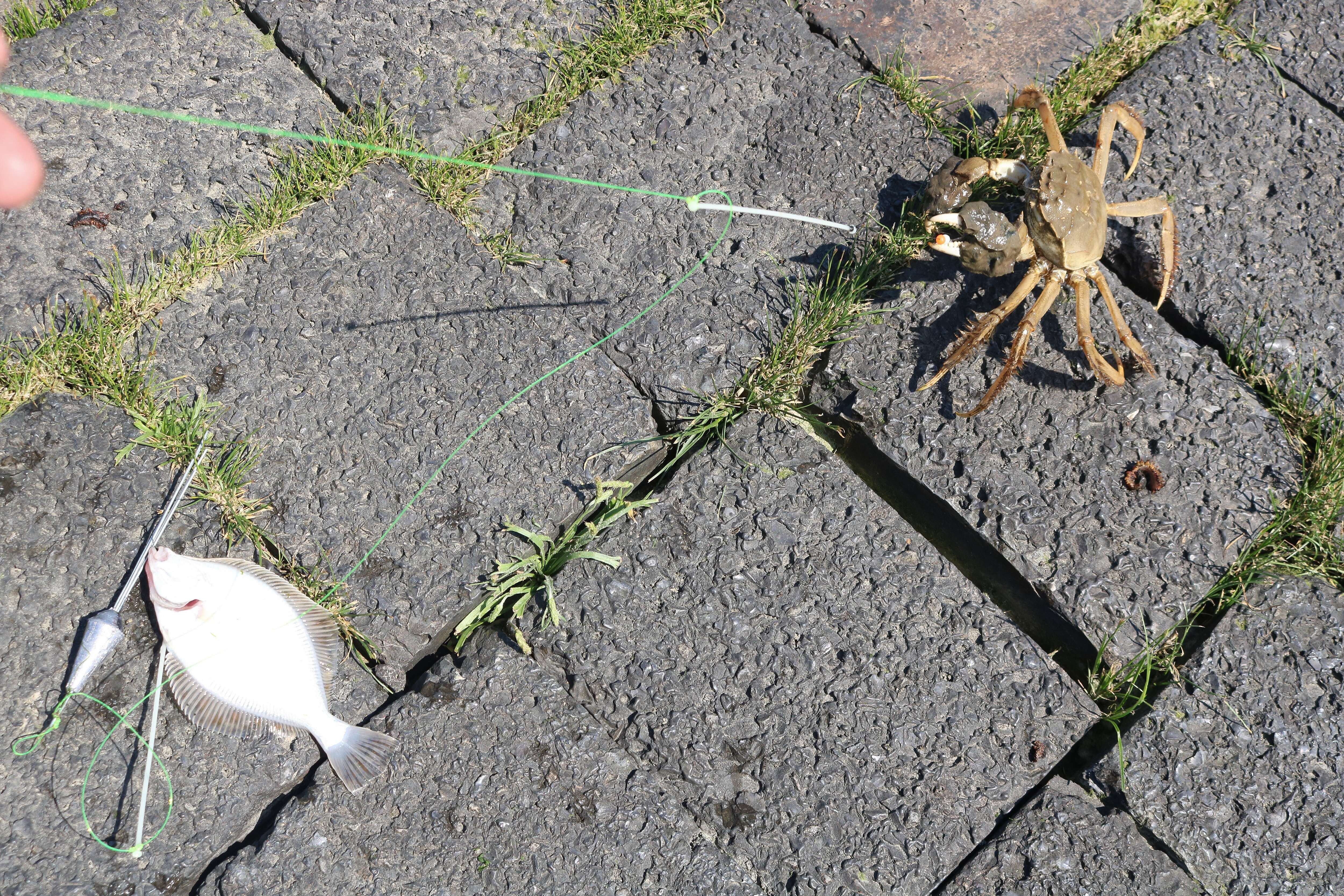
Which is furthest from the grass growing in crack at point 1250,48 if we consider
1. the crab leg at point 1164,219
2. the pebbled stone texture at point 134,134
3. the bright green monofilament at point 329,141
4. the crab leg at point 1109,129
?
the pebbled stone texture at point 134,134

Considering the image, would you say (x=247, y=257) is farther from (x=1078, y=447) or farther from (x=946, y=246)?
(x=1078, y=447)

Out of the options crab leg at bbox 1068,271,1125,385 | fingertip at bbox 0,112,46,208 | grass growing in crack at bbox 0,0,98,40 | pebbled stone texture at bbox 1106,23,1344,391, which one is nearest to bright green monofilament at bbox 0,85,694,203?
grass growing in crack at bbox 0,0,98,40

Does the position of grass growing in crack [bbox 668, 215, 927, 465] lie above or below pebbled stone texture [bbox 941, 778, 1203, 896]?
above

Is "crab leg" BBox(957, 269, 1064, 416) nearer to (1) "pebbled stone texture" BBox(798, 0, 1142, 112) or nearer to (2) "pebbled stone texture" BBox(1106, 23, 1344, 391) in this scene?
(2) "pebbled stone texture" BBox(1106, 23, 1344, 391)

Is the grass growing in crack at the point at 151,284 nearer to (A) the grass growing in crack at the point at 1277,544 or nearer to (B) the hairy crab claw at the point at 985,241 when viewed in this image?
(B) the hairy crab claw at the point at 985,241

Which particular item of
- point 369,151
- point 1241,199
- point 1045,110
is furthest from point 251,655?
point 1241,199
